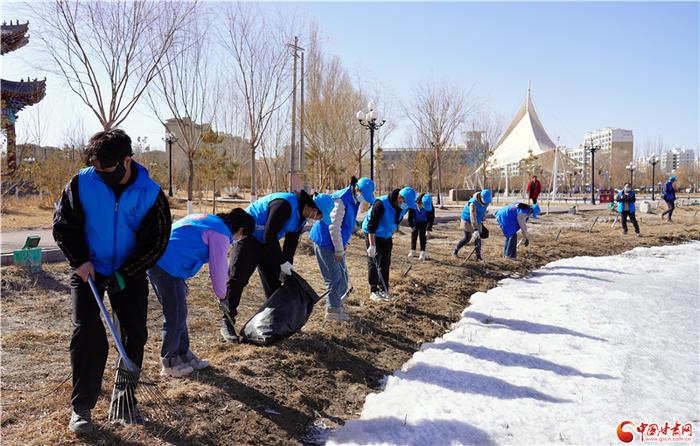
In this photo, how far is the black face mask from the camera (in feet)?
8.70

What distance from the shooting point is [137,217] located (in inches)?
109

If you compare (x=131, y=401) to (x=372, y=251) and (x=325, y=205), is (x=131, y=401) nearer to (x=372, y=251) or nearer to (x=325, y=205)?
(x=325, y=205)

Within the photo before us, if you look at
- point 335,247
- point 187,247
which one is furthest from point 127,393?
point 335,247

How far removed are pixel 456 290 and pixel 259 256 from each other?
13.3ft

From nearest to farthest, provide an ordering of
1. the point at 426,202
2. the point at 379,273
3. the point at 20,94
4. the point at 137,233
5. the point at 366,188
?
the point at 137,233
the point at 366,188
the point at 379,273
the point at 426,202
the point at 20,94

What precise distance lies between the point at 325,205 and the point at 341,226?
36 centimetres

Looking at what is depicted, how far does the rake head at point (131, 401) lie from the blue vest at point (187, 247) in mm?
742

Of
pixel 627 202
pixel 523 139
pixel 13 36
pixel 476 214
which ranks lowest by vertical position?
pixel 476 214

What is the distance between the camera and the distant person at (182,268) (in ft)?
11.4

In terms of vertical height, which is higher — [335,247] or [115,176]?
[115,176]

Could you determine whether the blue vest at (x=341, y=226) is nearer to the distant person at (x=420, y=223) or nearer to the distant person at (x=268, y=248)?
the distant person at (x=268, y=248)

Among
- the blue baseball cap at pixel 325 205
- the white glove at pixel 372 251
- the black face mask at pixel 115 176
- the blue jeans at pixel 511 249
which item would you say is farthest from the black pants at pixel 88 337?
the blue jeans at pixel 511 249

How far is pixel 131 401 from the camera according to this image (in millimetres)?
2895

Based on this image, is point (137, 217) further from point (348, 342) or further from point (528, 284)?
point (528, 284)
